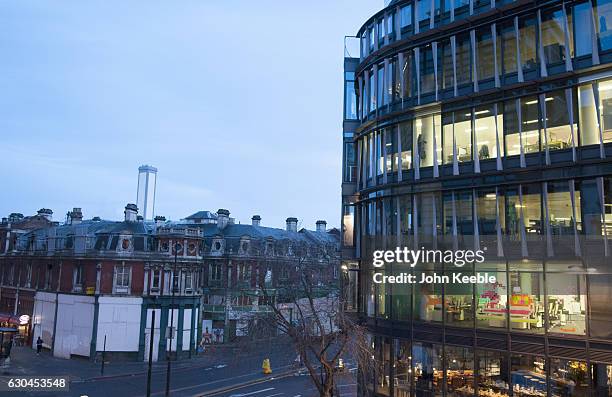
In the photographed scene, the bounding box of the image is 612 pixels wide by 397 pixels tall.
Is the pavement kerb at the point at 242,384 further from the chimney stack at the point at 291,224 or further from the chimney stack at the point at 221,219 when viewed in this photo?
the chimney stack at the point at 291,224

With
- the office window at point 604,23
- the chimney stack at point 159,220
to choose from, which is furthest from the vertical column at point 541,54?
the chimney stack at point 159,220

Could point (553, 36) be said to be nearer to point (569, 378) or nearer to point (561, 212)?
point (561, 212)

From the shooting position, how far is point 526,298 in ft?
66.1

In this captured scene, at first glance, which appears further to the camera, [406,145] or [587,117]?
[406,145]

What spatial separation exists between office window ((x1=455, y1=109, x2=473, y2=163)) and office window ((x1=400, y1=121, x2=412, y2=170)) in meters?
2.46

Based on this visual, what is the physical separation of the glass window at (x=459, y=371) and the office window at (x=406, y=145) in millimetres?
8523

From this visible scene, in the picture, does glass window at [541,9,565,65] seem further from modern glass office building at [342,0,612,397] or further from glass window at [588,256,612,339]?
glass window at [588,256,612,339]

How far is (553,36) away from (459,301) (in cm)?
1125

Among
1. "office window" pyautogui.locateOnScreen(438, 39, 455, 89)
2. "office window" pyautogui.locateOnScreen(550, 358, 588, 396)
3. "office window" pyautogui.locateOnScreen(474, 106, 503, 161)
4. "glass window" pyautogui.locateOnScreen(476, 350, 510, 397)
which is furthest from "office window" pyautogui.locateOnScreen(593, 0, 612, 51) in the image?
"glass window" pyautogui.locateOnScreen(476, 350, 510, 397)

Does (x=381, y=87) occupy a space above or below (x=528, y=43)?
above

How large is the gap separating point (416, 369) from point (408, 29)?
52.4 ft

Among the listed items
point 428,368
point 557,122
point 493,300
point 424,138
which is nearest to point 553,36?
point 557,122

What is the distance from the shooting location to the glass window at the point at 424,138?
79.7ft

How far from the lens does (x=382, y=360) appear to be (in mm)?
24906
